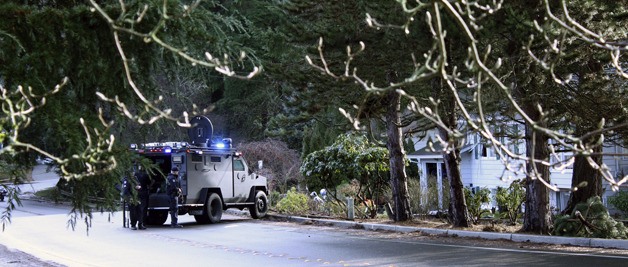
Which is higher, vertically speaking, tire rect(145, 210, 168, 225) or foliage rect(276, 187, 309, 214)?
foliage rect(276, 187, 309, 214)

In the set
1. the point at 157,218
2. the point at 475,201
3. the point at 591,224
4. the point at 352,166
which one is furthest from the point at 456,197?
the point at 157,218

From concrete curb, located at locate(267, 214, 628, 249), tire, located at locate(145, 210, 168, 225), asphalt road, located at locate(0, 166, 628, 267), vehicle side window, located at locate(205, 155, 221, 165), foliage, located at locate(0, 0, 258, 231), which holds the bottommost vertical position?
asphalt road, located at locate(0, 166, 628, 267)

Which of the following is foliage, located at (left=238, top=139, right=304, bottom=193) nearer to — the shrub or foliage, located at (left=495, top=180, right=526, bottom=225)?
the shrub

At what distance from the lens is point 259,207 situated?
2419 centimetres

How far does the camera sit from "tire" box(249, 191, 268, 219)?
78.7 feet

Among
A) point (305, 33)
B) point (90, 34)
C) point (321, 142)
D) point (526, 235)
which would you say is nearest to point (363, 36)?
point (305, 33)

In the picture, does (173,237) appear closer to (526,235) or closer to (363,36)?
(363,36)

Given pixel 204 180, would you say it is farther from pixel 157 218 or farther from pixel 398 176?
pixel 398 176

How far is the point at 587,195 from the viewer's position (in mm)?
19734

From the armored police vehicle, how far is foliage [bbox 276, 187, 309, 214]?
2.99 ft

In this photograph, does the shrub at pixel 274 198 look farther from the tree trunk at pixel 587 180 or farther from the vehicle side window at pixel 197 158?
the tree trunk at pixel 587 180

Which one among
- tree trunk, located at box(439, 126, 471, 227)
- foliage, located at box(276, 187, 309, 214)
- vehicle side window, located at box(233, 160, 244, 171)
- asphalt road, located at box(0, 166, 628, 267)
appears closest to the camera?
asphalt road, located at box(0, 166, 628, 267)

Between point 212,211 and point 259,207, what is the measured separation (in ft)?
7.18

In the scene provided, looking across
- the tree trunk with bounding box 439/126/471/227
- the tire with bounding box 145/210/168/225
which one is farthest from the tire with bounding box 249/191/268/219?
the tree trunk with bounding box 439/126/471/227
